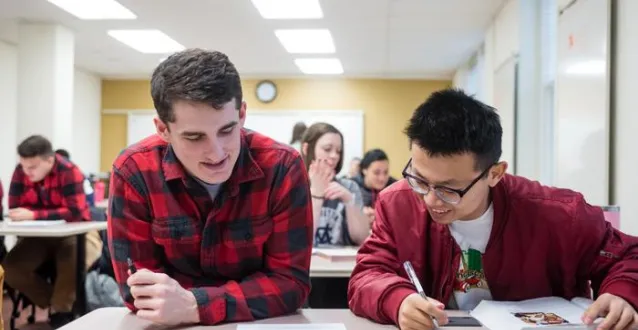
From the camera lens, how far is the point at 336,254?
2549 mm

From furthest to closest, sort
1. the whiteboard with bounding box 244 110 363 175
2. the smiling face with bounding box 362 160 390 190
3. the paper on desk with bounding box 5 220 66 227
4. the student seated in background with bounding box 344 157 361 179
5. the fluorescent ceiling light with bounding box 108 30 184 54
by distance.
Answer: the whiteboard with bounding box 244 110 363 175 < the fluorescent ceiling light with bounding box 108 30 184 54 < the student seated in background with bounding box 344 157 361 179 < the smiling face with bounding box 362 160 390 190 < the paper on desk with bounding box 5 220 66 227

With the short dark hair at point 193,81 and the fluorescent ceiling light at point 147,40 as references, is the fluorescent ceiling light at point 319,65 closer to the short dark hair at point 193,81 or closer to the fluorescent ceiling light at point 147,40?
the fluorescent ceiling light at point 147,40

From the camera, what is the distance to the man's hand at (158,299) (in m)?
1.18

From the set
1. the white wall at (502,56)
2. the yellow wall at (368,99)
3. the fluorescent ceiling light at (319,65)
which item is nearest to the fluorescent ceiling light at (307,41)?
the fluorescent ceiling light at (319,65)

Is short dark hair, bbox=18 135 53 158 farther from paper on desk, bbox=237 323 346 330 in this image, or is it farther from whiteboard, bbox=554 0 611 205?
whiteboard, bbox=554 0 611 205

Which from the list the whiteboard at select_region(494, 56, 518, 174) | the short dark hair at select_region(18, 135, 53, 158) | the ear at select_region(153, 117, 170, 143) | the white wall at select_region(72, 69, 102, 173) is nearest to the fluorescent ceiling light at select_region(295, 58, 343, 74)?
the whiteboard at select_region(494, 56, 518, 174)

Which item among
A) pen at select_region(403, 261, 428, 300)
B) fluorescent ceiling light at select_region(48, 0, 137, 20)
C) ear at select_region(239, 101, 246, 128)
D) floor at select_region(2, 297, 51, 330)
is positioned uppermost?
fluorescent ceiling light at select_region(48, 0, 137, 20)

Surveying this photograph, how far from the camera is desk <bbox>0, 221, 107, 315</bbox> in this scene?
135 inches

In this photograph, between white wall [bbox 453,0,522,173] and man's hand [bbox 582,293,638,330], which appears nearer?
man's hand [bbox 582,293,638,330]

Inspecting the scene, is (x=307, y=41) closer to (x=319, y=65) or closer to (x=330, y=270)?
(x=319, y=65)

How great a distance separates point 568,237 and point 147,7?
16.0ft

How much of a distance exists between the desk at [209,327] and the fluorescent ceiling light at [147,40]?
17.8 feet

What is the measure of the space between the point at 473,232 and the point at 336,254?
1.14 meters

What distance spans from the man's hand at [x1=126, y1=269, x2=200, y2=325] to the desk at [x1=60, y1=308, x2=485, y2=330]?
0.04 m
